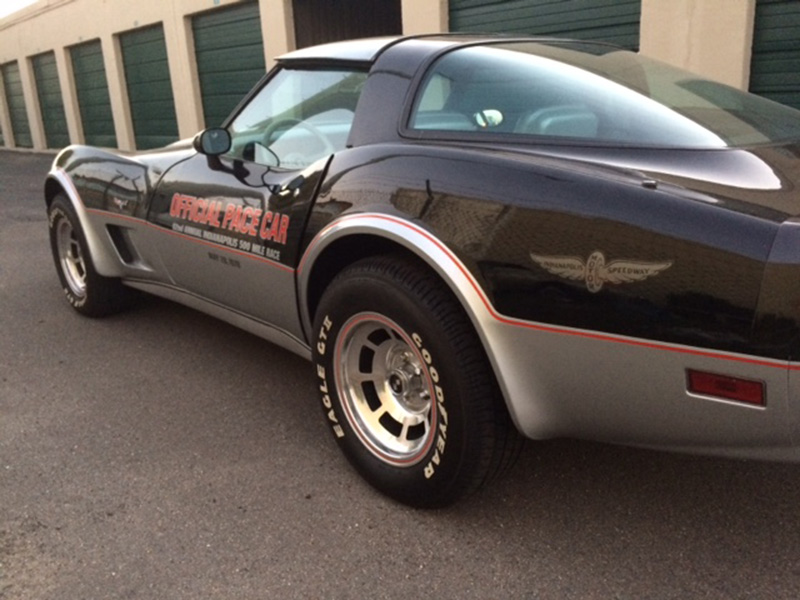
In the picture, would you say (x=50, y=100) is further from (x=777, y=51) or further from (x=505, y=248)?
(x=505, y=248)

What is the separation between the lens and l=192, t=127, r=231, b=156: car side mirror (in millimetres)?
3092

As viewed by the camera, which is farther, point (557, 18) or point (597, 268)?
point (557, 18)

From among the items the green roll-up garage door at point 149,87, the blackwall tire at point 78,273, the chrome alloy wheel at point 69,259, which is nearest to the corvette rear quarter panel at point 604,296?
the blackwall tire at point 78,273

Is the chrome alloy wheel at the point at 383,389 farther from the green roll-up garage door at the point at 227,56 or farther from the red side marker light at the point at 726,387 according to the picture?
the green roll-up garage door at the point at 227,56

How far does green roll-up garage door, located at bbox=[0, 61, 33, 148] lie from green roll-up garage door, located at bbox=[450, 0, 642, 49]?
1799cm

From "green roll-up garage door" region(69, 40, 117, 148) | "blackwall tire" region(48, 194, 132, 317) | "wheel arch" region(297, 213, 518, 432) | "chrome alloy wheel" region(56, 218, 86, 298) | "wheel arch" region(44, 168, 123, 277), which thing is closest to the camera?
"wheel arch" region(297, 213, 518, 432)

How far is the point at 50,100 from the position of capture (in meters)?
20.3

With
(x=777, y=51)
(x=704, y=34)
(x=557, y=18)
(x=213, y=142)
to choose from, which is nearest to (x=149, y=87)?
(x=557, y=18)

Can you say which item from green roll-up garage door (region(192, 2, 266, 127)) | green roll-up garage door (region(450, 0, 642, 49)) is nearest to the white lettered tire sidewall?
green roll-up garage door (region(450, 0, 642, 49))

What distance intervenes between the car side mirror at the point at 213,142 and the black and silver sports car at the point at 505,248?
0.02 meters

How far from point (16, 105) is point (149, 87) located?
10.5 metres

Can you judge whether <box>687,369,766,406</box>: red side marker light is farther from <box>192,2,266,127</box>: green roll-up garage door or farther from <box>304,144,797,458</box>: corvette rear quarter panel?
<box>192,2,266,127</box>: green roll-up garage door

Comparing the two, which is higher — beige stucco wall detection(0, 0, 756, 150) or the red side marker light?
beige stucco wall detection(0, 0, 756, 150)

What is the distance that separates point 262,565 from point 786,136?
2040 mm
